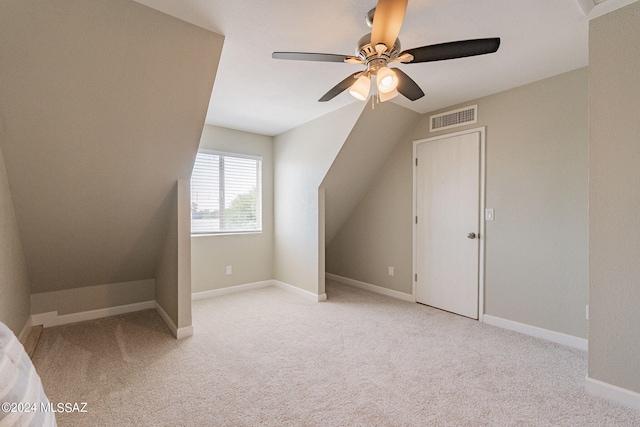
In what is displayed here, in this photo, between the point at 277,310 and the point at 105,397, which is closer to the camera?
the point at 105,397

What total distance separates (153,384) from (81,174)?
5.65 ft

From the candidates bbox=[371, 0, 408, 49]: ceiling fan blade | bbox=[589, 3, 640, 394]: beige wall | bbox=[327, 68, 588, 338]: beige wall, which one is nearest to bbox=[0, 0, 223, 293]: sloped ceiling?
bbox=[371, 0, 408, 49]: ceiling fan blade

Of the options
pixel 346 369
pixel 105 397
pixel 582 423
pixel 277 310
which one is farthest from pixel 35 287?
pixel 582 423

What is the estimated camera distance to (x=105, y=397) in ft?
6.07

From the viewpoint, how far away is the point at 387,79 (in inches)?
62.7

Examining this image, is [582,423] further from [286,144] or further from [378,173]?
[286,144]

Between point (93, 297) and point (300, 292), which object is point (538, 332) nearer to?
point (300, 292)

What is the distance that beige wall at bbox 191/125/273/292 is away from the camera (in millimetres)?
3830

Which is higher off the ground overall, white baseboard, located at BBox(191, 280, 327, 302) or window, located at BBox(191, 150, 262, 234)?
window, located at BBox(191, 150, 262, 234)

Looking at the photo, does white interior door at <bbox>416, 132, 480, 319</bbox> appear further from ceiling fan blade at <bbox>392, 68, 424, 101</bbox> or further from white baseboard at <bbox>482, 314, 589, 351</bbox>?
ceiling fan blade at <bbox>392, 68, 424, 101</bbox>

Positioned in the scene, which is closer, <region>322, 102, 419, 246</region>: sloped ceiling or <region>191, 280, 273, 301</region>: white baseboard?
<region>322, 102, 419, 246</region>: sloped ceiling

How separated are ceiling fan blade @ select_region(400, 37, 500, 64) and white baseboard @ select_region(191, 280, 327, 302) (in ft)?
9.88

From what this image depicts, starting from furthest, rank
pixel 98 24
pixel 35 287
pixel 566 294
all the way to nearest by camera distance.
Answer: pixel 35 287 → pixel 566 294 → pixel 98 24

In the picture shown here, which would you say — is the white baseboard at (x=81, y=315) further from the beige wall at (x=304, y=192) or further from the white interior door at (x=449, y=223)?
the white interior door at (x=449, y=223)
